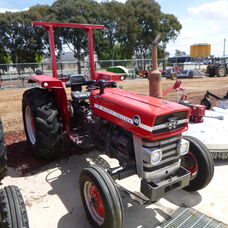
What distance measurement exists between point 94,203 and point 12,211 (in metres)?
0.85

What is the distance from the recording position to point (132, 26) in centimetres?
2470

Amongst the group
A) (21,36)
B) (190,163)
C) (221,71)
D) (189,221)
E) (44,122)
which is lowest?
(189,221)

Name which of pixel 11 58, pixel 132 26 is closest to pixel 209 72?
pixel 132 26

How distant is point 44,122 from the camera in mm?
3098

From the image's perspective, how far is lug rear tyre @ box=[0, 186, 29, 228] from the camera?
1.68 meters

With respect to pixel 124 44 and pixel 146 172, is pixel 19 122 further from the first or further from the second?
pixel 124 44

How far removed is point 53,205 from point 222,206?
1.84 meters

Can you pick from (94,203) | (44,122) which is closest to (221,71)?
(44,122)

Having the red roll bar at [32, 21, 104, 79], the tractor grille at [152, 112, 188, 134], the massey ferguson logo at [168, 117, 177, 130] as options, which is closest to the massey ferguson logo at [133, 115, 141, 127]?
the tractor grille at [152, 112, 188, 134]

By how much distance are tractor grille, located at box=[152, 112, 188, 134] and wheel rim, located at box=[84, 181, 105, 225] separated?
2.62 feet

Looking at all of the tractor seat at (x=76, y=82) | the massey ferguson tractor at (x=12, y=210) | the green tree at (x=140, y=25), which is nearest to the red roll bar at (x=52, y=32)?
the tractor seat at (x=76, y=82)

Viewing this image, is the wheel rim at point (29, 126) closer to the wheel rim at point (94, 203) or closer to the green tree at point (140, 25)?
the wheel rim at point (94, 203)

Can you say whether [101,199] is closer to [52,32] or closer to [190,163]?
[190,163]

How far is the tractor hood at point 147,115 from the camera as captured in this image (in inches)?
83.4
